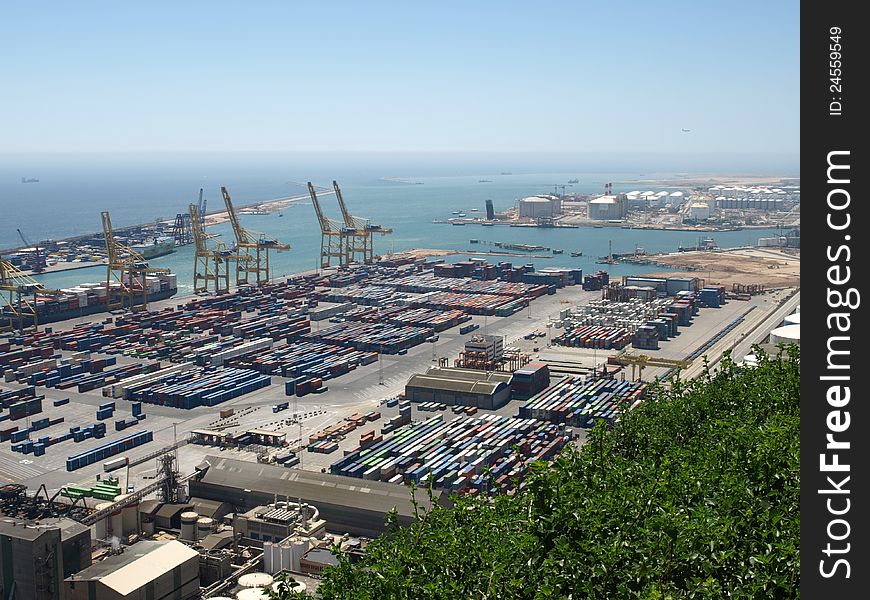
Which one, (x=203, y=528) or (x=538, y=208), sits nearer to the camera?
(x=203, y=528)

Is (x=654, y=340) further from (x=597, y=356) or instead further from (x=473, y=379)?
(x=473, y=379)

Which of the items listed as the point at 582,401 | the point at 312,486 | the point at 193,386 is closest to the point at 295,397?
the point at 193,386

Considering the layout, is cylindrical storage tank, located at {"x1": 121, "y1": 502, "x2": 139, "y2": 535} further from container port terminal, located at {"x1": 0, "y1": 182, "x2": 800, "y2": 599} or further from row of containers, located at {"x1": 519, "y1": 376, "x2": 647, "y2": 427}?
row of containers, located at {"x1": 519, "y1": 376, "x2": 647, "y2": 427}

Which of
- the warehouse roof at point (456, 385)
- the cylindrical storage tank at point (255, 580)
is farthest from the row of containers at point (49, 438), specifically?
the cylindrical storage tank at point (255, 580)

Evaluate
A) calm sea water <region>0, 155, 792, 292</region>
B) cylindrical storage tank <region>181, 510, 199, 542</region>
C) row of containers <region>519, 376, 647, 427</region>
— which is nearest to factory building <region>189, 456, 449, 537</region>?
cylindrical storage tank <region>181, 510, 199, 542</region>

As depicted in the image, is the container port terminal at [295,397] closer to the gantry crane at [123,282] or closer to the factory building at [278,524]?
the factory building at [278,524]

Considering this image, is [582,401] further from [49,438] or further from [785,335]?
[49,438]

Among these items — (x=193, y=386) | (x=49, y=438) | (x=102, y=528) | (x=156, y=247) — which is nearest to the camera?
(x=102, y=528)

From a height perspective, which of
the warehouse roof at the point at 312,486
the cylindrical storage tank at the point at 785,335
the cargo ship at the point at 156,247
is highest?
the cargo ship at the point at 156,247
